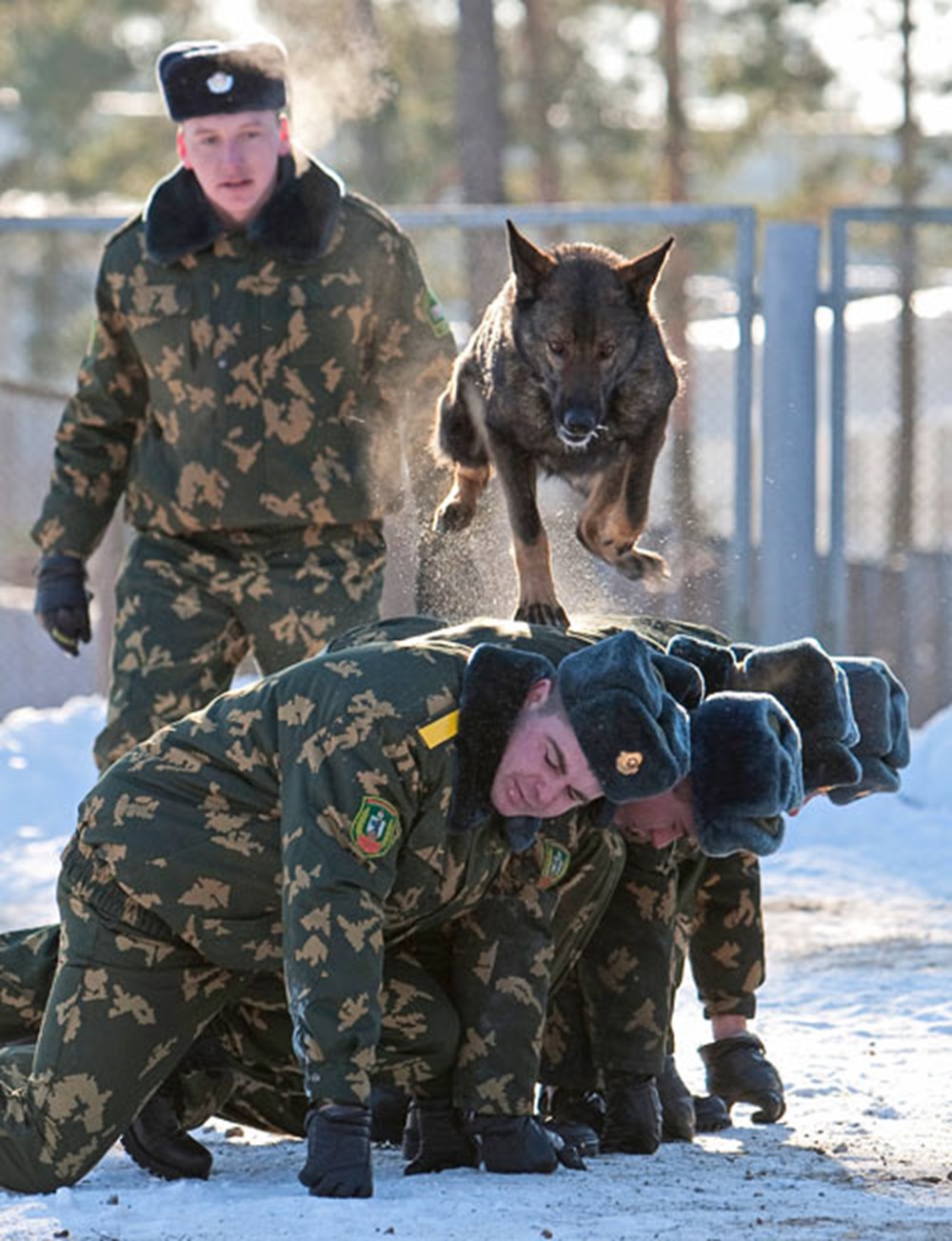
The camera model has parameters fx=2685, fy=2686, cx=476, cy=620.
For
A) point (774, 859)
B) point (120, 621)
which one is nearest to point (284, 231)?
point (120, 621)

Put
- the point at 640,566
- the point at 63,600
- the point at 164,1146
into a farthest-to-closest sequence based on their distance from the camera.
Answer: the point at 63,600 → the point at 640,566 → the point at 164,1146

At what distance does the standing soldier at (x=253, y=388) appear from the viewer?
6992mm

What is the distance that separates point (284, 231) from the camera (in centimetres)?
698

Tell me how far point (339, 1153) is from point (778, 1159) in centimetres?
117

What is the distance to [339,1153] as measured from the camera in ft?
16.2

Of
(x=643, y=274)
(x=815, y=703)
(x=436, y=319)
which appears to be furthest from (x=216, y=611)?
(x=815, y=703)

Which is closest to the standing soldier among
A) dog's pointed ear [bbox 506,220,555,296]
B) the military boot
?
dog's pointed ear [bbox 506,220,555,296]

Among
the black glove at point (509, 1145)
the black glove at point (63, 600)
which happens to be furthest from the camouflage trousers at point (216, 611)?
the black glove at point (509, 1145)

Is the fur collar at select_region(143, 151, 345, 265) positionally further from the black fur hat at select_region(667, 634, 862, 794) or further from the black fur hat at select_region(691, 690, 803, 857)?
the black fur hat at select_region(691, 690, 803, 857)

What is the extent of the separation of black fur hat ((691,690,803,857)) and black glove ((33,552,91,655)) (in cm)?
266

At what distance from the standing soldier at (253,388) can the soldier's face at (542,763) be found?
2.04 meters

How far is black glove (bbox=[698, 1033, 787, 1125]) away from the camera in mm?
6180

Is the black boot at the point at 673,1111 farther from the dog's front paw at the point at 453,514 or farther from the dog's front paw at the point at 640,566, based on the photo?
the dog's front paw at the point at 453,514

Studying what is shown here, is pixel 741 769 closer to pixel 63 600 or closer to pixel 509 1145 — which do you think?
pixel 509 1145
